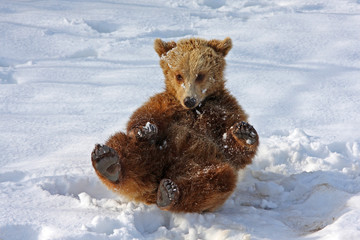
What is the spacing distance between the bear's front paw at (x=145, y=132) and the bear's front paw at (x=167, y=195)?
425 millimetres

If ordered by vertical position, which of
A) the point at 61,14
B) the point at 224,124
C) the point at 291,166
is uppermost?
the point at 61,14

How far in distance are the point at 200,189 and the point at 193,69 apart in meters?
1.02

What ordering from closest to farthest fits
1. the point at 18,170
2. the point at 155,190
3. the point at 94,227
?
the point at 94,227 → the point at 155,190 → the point at 18,170

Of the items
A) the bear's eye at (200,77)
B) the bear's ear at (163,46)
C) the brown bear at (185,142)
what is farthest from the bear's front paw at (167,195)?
the bear's ear at (163,46)

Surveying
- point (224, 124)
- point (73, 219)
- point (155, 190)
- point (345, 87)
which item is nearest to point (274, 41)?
point (345, 87)

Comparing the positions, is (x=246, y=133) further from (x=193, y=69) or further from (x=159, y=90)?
(x=159, y=90)

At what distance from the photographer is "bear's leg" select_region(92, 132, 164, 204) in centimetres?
263

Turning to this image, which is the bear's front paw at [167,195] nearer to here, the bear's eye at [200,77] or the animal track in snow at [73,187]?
the animal track in snow at [73,187]

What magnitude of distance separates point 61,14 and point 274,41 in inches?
146

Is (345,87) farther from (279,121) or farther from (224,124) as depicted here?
(224,124)

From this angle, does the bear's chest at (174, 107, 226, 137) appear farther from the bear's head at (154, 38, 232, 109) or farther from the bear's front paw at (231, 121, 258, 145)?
the bear's front paw at (231, 121, 258, 145)

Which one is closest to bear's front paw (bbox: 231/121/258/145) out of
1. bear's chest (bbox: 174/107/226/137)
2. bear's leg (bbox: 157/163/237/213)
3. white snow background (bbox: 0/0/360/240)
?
bear's leg (bbox: 157/163/237/213)

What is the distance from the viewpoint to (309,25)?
701 centimetres

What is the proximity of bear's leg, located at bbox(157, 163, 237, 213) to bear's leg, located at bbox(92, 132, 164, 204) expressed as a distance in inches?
7.5
